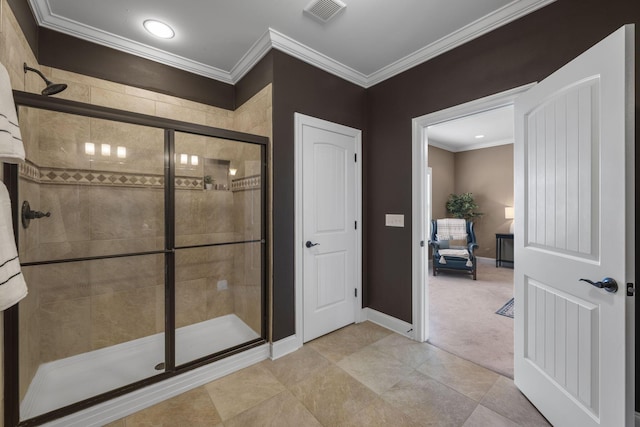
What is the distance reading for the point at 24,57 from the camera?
1.71 m

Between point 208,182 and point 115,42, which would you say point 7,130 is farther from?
point 115,42

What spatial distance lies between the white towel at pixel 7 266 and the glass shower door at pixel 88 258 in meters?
0.58

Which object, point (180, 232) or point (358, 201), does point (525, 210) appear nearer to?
point (358, 201)

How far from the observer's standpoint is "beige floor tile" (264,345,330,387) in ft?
6.52

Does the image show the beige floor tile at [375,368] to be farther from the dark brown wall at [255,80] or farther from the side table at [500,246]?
the side table at [500,246]

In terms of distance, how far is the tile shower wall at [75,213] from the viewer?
1.57 metres

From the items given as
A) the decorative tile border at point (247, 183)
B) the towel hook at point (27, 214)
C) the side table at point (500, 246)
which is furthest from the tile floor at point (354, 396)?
the side table at point (500, 246)

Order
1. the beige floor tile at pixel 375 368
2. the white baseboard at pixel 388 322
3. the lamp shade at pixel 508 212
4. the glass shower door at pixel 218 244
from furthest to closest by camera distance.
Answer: the lamp shade at pixel 508 212 → the white baseboard at pixel 388 322 → the glass shower door at pixel 218 244 → the beige floor tile at pixel 375 368

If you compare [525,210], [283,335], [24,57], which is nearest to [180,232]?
[283,335]

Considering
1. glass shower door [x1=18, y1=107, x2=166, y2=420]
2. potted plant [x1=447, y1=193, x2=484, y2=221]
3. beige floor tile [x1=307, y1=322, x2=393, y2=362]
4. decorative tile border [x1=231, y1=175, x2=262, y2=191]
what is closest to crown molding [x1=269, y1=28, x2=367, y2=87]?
decorative tile border [x1=231, y1=175, x2=262, y2=191]

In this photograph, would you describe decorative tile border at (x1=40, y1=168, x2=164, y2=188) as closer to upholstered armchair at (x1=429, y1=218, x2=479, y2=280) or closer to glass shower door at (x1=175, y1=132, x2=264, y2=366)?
glass shower door at (x1=175, y1=132, x2=264, y2=366)

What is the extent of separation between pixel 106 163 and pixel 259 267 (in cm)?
154

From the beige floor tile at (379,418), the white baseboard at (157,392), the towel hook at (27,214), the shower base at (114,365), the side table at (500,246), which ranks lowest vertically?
the beige floor tile at (379,418)

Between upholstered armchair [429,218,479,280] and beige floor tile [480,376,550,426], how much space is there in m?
3.01
